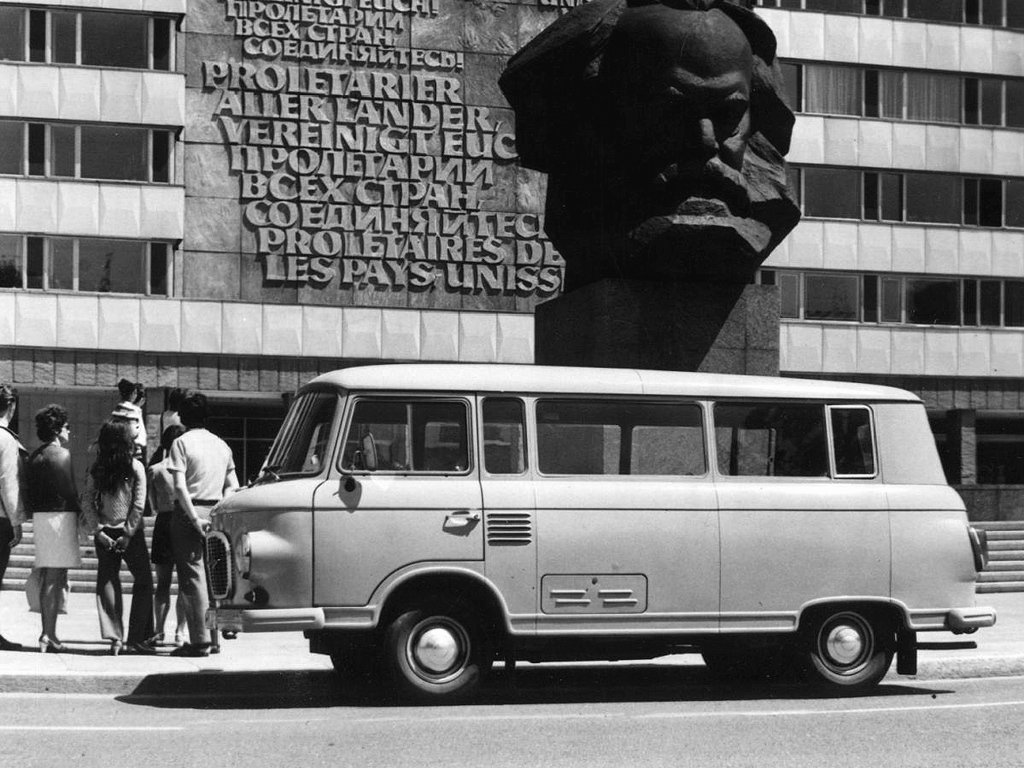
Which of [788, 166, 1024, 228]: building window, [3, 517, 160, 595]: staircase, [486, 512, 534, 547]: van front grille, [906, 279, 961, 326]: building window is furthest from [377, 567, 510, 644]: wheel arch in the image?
[906, 279, 961, 326]: building window

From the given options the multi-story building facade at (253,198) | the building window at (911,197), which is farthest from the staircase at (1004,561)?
the building window at (911,197)

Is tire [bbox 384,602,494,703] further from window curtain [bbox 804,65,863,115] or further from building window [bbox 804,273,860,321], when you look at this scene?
window curtain [bbox 804,65,863,115]

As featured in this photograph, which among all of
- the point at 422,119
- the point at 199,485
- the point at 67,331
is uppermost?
the point at 422,119

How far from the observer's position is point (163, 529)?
13.2m

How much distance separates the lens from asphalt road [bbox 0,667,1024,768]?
7.96 metres

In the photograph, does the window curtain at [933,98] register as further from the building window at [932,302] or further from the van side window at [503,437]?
the van side window at [503,437]

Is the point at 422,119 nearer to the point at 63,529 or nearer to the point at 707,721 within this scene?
the point at 63,529

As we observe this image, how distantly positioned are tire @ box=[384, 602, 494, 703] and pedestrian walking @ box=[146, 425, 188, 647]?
9.44ft

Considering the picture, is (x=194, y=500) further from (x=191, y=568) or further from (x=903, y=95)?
(x=903, y=95)

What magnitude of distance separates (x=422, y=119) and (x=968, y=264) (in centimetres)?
1586

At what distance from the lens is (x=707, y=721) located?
30.7 ft

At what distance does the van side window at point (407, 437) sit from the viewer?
10.2 m

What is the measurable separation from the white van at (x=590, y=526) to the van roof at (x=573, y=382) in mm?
15

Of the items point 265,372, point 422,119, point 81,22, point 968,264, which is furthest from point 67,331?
point 968,264
